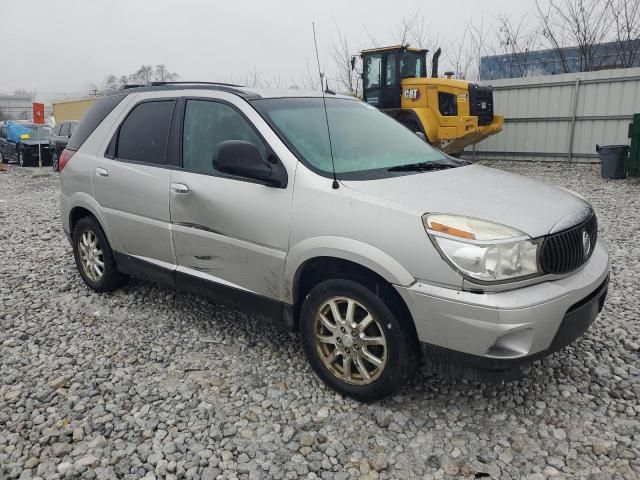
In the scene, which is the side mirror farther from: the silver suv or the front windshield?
the front windshield

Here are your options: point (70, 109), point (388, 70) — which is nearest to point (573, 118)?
point (388, 70)

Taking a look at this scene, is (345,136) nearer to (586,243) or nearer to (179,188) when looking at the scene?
(179,188)

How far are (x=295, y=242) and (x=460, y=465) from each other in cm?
141

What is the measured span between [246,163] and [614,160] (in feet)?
34.3

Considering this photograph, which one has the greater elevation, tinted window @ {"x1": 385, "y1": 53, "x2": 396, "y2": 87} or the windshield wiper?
tinted window @ {"x1": 385, "y1": 53, "x2": 396, "y2": 87}

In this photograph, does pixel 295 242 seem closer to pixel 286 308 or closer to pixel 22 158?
pixel 286 308

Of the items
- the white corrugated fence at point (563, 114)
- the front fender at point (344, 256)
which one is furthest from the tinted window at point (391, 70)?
the front fender at point (344, 256)

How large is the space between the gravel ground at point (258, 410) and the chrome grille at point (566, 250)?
84 cm

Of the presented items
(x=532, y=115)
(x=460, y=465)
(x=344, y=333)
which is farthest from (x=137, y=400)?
(x=532, y=115)

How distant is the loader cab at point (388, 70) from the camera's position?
13.1 meters

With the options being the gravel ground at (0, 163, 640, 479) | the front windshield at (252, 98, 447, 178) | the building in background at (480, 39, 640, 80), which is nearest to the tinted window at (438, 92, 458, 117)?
the building in background at (480, 39, 640, 80)

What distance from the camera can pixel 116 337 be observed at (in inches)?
153

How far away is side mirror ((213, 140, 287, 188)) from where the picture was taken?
2990 millimetres

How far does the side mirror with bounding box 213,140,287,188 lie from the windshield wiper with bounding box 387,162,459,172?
0.69 m
